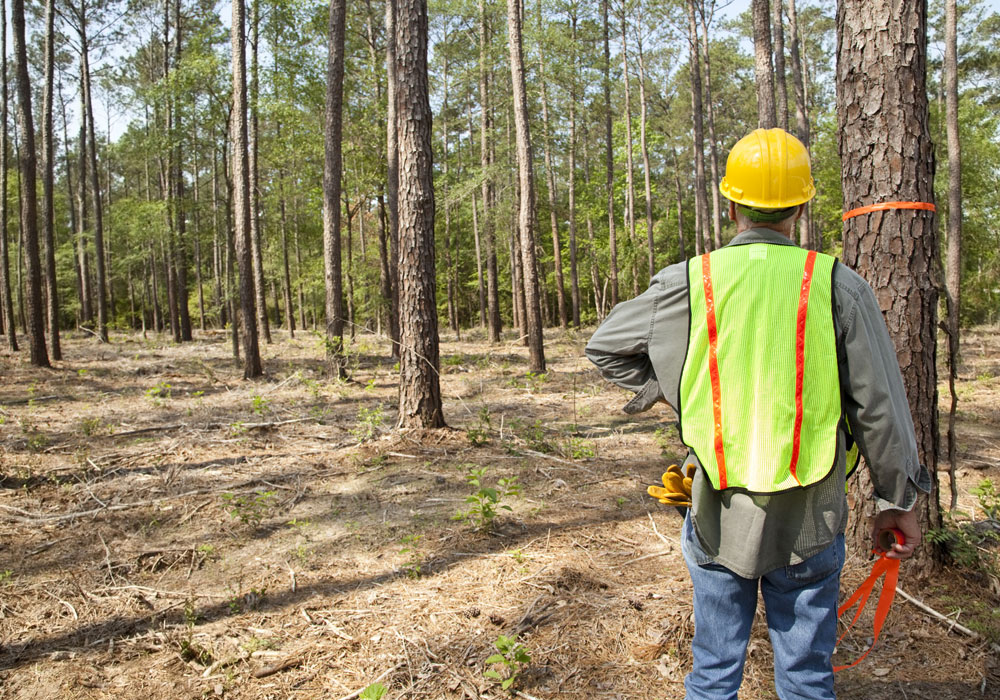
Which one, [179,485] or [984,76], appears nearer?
[179,485]

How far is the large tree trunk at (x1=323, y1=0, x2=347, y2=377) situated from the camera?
38.0 ft

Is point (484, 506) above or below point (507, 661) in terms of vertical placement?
above

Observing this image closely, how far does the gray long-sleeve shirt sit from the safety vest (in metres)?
0.04

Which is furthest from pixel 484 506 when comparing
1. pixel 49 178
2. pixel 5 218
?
pixel 5 218

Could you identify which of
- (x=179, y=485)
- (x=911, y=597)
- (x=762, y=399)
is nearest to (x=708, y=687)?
(x=762, y=399)

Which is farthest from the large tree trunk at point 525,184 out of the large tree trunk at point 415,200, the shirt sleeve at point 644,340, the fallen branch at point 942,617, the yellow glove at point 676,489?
the yellow glove at point 676,489

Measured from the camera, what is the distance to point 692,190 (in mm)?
42719

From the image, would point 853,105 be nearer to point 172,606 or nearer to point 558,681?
point 558,681

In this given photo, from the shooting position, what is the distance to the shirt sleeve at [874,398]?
1.65 m

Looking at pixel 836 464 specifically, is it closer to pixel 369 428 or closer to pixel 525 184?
pixel 369 428

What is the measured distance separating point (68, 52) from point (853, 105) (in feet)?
90.9

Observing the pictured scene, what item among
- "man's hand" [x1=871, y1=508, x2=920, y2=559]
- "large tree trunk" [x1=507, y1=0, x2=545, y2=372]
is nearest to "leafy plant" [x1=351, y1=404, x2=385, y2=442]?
"man's hand" [x1=871, y1=508, x2=920, y2=559]

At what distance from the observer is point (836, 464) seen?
170cm

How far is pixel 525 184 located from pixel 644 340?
35.7ft
